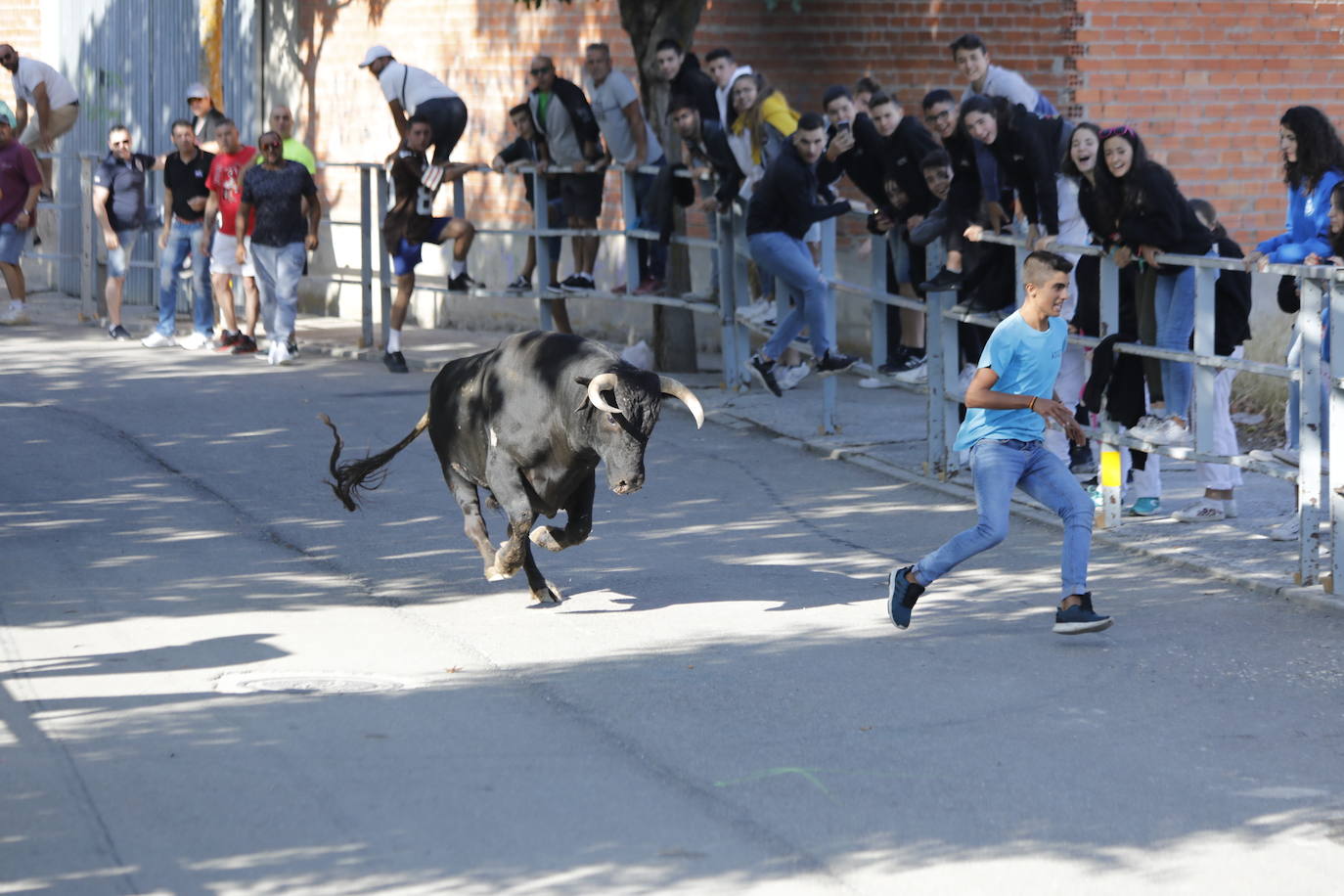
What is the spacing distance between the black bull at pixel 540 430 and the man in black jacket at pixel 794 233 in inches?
159

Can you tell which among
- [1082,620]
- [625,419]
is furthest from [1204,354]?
[625,419]

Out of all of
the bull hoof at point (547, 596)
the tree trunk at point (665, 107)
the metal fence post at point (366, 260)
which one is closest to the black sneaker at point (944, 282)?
the bull hoof at point (547, 596)

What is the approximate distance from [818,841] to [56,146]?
771 inches

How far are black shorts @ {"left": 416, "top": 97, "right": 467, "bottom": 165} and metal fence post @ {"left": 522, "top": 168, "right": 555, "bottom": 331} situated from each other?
0.72m

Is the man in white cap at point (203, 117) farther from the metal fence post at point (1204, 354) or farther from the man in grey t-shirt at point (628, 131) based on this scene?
the metal fence post at point (1204, 354)

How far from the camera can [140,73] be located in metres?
22.0

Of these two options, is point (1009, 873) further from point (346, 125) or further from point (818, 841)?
point (346, 125)

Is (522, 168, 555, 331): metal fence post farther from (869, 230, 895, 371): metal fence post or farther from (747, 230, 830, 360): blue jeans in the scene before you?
(869, 230, 895, 371): metal fence post

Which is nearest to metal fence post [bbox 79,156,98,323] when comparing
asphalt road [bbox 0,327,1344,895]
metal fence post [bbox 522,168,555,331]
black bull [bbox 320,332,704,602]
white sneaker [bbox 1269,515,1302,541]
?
metal fence post [bbox 522,168,555,331]

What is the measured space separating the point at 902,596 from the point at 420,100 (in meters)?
9.98

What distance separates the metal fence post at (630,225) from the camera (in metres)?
15.8

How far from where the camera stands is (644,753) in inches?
271

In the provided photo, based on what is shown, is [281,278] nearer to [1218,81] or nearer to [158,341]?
[158,341]

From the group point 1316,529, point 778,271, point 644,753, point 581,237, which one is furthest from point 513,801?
point 581,237
